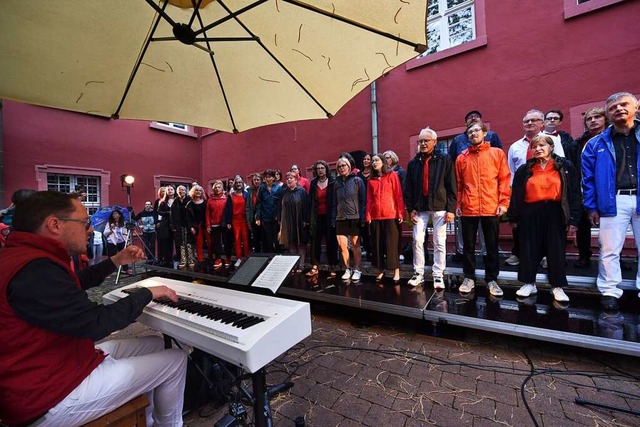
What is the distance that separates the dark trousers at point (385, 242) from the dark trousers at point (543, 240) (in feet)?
5.03

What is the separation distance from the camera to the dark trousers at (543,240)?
3242 millimetres

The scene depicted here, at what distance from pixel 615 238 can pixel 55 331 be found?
4588 millimetres

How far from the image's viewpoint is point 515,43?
5879 millimetres

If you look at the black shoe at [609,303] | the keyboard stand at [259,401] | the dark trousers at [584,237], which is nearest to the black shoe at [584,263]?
the dark trousers at [584,237]

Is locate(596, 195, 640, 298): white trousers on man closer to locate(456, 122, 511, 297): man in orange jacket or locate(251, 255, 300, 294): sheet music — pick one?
locate(456, 122, 511, 297): man in orange jacket

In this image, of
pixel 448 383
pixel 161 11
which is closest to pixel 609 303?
pixel 448 383

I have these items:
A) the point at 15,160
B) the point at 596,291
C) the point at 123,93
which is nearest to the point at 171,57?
the point at 123,93

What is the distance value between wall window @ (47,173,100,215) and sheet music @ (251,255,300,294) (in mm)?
9851

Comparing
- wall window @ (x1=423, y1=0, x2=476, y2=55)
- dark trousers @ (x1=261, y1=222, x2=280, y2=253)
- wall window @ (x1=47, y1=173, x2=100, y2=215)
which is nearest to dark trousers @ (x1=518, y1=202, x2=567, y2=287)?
dark trousers @ (x1=261, y1=222, x2=280, y2=253)

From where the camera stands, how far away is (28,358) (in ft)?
3.95

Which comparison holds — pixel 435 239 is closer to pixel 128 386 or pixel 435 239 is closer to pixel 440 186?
pixel 440 186

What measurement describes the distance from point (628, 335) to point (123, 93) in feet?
15.6

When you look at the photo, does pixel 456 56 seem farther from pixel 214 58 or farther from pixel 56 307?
pixel 56 307

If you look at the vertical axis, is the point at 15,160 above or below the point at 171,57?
above
